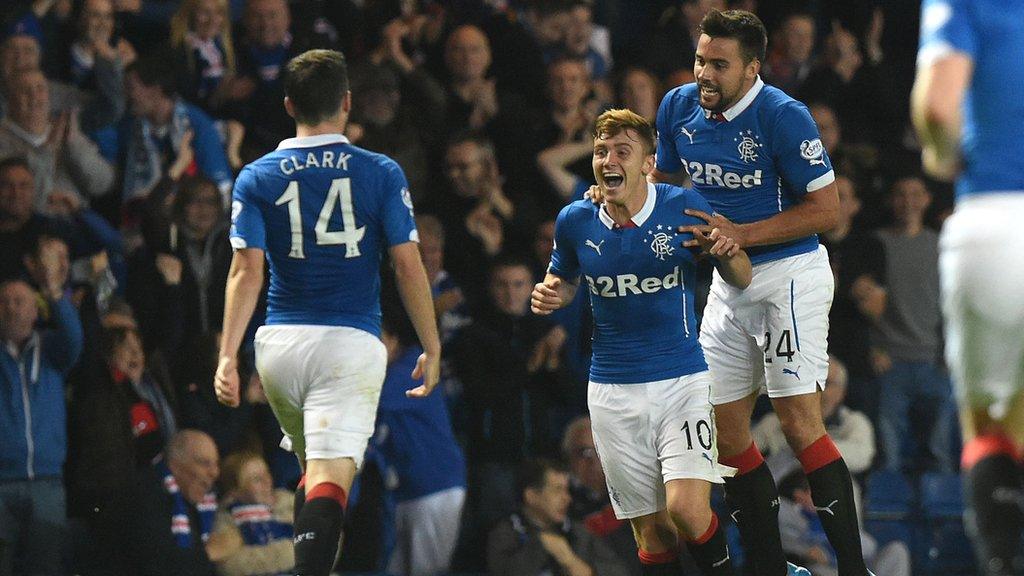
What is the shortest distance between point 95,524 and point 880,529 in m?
5.39

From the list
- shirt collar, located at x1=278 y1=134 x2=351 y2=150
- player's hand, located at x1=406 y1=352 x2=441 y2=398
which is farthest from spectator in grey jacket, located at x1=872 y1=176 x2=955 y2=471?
shirt collar, located at x1=278 y1=134 x2=351 y2=150

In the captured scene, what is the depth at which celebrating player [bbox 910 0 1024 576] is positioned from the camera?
4445 millimetres

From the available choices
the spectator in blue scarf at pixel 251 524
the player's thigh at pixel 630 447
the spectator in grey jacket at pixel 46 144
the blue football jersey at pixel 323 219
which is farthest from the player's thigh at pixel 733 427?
the spectator in grey jacket at pixel 46 144

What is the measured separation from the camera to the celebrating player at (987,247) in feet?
14.6

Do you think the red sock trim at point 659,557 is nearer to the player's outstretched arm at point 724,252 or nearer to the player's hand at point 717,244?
the player's outstretched arm at point 724,252

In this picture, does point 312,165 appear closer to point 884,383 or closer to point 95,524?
point 95,524

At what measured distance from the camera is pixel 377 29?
12211 millimetres

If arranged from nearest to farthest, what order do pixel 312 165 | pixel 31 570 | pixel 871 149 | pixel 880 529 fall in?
pixel 312 165 < pixel 31 570 < pixel 880 529 < pixel 871 149

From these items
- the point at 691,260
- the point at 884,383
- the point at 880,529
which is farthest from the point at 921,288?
the point at 691,260

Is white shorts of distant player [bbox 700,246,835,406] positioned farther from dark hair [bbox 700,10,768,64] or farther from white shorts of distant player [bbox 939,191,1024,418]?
white shorts of distant player [bbox 939,191,1024,418]

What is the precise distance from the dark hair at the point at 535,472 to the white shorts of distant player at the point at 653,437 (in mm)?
3264

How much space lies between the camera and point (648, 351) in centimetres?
689

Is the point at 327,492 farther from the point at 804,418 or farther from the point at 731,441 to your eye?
the point at 804,418

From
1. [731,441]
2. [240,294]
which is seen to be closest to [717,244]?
[731,441]
